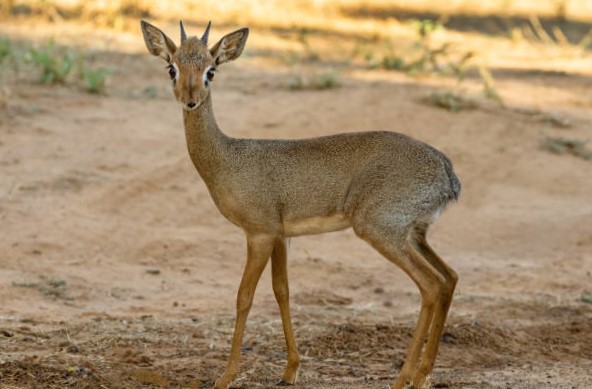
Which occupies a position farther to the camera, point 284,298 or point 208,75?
point 284,298

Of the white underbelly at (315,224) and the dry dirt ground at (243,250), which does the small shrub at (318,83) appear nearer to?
the dry dirt ground at (243,250)

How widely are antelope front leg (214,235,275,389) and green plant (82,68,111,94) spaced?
6.69 m

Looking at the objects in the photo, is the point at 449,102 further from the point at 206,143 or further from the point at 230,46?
Answer: the point at 206,143

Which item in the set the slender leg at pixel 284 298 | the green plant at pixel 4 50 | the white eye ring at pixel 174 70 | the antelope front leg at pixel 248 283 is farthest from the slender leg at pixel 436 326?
the green plant at pixel 4 50

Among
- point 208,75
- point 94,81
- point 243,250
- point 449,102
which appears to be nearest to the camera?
point 208,75

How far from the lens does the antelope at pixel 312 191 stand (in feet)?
22.4

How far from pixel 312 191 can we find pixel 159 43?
1.28m

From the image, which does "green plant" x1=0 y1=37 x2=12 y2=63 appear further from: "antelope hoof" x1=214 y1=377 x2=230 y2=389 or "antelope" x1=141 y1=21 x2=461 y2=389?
"antelope hoof" x1=214 y1=377 x2=230 y2=389

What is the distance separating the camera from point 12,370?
6969mm

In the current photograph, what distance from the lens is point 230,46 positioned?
23.6ft

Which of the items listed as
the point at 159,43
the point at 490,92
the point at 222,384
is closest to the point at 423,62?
the point at 490,92

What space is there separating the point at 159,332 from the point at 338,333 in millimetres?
1219

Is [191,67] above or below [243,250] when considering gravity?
above

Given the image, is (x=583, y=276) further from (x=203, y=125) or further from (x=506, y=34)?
(x=506, y=34)
